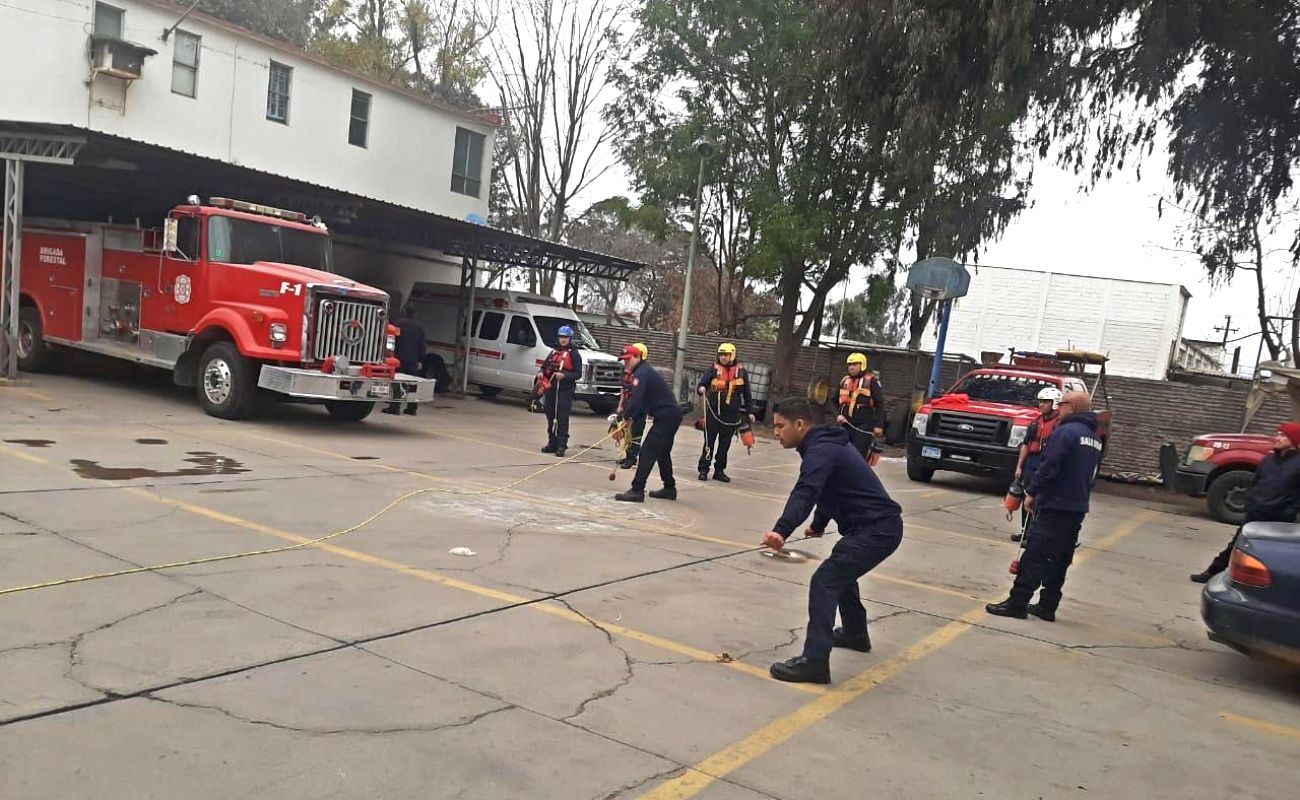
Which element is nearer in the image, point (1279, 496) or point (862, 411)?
point (1279, 496)

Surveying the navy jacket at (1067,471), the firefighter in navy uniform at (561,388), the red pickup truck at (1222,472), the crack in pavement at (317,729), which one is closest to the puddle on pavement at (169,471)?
the firefighter in navy uniform at (561,388)

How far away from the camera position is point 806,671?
521 cm

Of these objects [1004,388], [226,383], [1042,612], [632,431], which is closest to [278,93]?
[226,383]

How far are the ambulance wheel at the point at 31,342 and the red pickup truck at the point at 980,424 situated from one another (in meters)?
13.9

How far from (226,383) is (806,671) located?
10.6 m

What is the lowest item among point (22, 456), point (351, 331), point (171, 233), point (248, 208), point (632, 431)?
point (22, 456)

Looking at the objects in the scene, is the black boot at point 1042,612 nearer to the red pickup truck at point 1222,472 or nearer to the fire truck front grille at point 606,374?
the red pickup truck at point 1222,472

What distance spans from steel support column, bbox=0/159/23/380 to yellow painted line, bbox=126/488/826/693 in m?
8.03

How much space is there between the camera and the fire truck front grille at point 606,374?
2058cm

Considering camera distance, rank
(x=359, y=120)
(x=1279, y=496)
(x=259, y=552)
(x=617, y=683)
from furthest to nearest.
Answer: (x=359, y=120) → (x=1279, y=496) → (x=259, y=552) → (x=617, y=683)

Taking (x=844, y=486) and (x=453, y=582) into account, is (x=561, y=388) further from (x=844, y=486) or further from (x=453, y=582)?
(x=844, y=486)

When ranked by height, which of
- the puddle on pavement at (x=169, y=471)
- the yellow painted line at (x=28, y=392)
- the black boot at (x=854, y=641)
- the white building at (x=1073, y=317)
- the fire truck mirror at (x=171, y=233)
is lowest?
the yellow painted line at (x=28, y=392)

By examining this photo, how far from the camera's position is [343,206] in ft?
61.3

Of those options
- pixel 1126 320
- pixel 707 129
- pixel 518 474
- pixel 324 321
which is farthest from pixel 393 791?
pixel 1126 320
